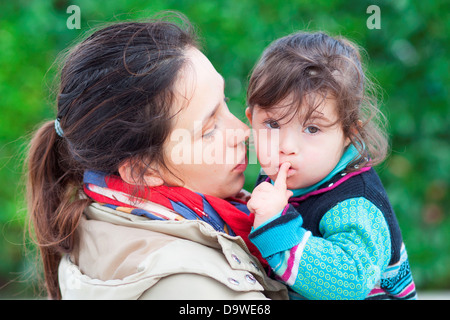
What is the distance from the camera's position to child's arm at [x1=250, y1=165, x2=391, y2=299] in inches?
57.6

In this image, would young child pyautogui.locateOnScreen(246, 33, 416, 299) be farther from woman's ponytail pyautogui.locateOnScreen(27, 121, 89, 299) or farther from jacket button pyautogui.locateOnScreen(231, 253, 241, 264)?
woman's ponytail pyautogui.locateOnScreen(27, 121, 89, 299)

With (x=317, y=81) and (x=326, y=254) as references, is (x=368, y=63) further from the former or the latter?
(x=326, y=254)

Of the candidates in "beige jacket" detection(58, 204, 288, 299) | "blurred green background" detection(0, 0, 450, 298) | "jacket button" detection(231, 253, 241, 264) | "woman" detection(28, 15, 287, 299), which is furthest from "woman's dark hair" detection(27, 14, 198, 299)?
"blurred green background" detection(0, 0, 450, 298)

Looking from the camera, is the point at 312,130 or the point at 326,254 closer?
the point at 326,254

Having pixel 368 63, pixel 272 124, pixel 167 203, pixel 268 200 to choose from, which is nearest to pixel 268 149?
pixel 272 124

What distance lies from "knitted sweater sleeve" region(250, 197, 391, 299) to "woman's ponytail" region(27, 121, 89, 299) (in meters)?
0.66

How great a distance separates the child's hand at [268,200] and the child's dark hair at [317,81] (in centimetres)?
22

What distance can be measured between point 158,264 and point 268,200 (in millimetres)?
386

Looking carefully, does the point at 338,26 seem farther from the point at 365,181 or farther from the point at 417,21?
the point at 365,181

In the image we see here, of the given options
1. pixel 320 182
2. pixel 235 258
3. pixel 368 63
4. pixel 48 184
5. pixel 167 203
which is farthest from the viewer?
pixel 368 63

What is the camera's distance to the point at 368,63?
10.5 feet

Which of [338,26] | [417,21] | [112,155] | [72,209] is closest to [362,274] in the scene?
[112,155]

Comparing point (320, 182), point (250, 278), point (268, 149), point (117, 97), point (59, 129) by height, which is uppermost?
point (117, 97)

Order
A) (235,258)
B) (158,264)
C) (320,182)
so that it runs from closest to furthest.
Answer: (158,264), (235,258), (320,182)
